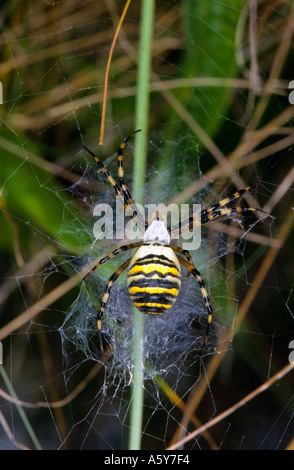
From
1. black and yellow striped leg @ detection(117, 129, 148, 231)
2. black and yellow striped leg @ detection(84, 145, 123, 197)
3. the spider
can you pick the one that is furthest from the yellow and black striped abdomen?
black and yellow striped leg @ detection(84, 145, 123, 197)

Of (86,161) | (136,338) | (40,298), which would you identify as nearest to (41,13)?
(86,161)

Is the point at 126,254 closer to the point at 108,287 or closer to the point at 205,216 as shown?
the point at 108,287

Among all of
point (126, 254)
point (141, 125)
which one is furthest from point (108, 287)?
point (141, 125)

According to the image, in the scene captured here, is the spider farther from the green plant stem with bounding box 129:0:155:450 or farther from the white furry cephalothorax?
the green plant stem with bounding box 129:0:155:450

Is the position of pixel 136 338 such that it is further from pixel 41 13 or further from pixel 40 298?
pixel 41 13

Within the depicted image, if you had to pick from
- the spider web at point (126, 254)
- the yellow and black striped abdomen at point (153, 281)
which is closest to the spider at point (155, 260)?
the yellow and black striped abdomen at point (153, 281)
